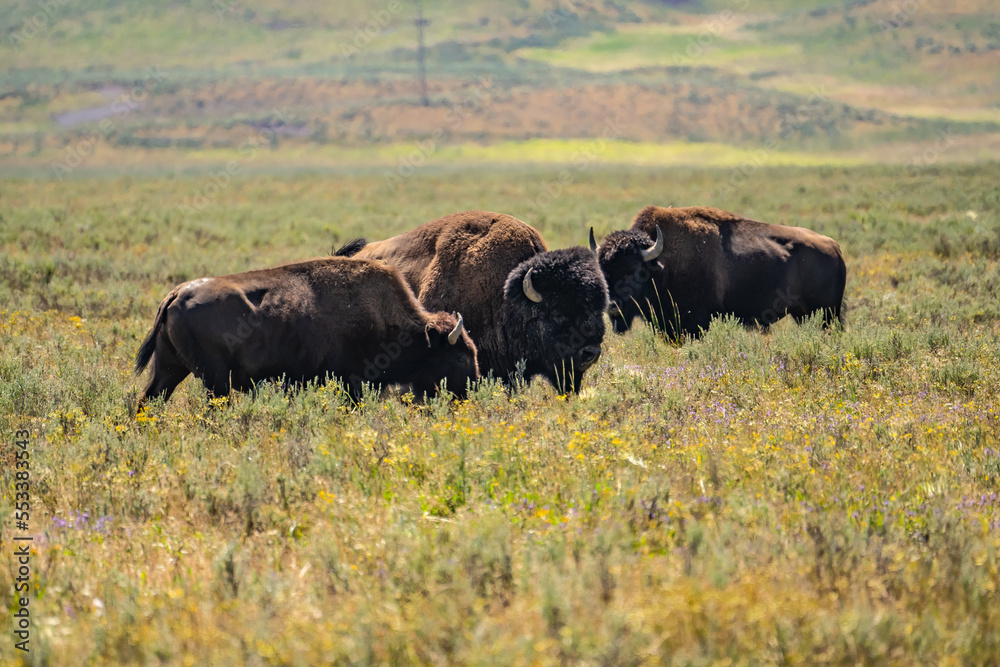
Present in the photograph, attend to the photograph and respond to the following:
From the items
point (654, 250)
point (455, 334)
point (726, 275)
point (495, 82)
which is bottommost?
point (726, 275)

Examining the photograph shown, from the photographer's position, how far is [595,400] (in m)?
5.69

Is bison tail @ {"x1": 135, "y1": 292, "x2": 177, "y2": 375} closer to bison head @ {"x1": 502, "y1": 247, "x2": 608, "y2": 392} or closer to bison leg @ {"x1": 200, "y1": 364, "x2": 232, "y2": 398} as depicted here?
bison leg @ {"x1": 200, "y1": 364, "x2": 232, "y2": 398}

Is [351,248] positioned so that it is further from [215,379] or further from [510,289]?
[215,379]

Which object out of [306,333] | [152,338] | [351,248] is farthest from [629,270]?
[152,338]

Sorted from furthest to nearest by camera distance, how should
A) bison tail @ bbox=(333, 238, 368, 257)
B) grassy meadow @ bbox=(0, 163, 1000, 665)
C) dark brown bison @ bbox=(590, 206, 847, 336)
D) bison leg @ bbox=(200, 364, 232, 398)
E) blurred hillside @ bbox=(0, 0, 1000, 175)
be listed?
blurred hillside @ bbox=(0, 0, 1000, 175), dark brown bison @ bbox=(590, 206, 847, 336), bison tail @ bbox=(333, 238, 368, 257), bison leg @ bbox=(200, 364, 232, 398), grassy meadow @ bbox=(0, 163, 1000, 665)

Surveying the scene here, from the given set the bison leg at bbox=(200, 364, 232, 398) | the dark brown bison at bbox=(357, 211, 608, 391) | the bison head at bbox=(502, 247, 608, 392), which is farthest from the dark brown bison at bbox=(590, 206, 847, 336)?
the bison leg at bbox=(200, 364, 232, 398)

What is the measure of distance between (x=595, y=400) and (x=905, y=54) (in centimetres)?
12185

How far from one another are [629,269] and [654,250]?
1.23 feet

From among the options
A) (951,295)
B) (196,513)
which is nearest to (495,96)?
(951,295)

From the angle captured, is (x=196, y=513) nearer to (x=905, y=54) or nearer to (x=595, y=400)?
(x=595, y=400)

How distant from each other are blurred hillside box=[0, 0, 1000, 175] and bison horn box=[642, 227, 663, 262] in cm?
4708

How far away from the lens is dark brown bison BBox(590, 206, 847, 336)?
963 centimetres

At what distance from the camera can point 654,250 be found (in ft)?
30.0

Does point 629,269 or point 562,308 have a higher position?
point 562,308
